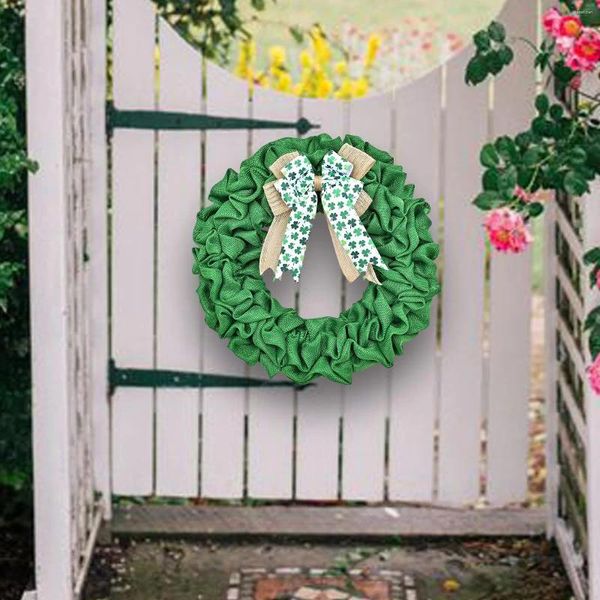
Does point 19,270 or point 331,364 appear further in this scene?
point 19,270

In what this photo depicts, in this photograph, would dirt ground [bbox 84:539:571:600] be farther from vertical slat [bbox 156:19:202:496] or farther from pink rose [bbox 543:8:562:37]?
pink rose [bbox 543:8:562:37]

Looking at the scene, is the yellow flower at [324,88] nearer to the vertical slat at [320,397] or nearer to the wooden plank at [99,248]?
the vertical slat at [320,397]

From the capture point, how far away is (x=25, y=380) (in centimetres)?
523

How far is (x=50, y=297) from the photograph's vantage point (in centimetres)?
462

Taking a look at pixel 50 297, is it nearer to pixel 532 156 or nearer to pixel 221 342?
pixel 221 342

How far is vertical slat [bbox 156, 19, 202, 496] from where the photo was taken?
5.23 m

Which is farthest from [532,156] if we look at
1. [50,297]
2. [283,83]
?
[283,83]

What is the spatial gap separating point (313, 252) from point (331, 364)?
0.50 meters

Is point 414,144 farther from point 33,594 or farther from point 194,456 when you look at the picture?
point 33,594

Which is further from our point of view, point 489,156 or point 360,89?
point 360,89

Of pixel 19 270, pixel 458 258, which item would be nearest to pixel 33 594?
pixel 19 270

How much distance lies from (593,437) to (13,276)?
1619mm

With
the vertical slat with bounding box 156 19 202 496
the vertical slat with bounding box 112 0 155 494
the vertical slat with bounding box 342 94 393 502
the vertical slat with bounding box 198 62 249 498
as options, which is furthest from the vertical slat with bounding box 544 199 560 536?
the vertical slat with bounding box 112 0 155 494

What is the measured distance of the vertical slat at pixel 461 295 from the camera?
17.1 feet
